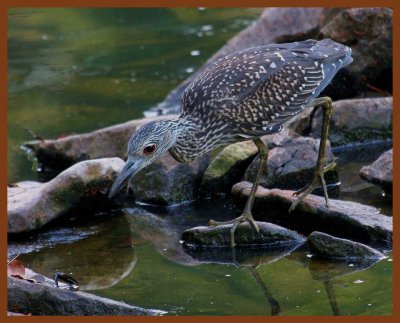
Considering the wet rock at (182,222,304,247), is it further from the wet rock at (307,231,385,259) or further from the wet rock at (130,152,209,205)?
the wet rock at (130,152,209,205)

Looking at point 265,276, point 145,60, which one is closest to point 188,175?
point 265,276

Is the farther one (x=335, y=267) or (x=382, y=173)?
(x=382, y=173)

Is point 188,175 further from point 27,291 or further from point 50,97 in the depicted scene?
point 50,97

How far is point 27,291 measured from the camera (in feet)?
22.4

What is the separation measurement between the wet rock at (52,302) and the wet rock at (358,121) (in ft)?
15.7

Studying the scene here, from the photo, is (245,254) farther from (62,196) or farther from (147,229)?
(62,196)

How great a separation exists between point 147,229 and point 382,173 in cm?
227

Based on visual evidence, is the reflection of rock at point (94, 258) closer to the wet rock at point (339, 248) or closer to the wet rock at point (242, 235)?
the wet rock at point (242, 235)

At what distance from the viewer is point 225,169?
32.2 feet

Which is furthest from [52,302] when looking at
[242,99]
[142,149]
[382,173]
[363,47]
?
[363,47]

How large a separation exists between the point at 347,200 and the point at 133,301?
111 inches

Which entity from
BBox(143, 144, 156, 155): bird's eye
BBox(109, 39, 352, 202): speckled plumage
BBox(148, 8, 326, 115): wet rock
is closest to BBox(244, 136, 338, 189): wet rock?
BBox(109, 39, 352, 202): speckled plumage

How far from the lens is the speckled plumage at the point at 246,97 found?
8.40 metres

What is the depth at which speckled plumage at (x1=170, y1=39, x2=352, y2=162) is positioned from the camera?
8398 mm
